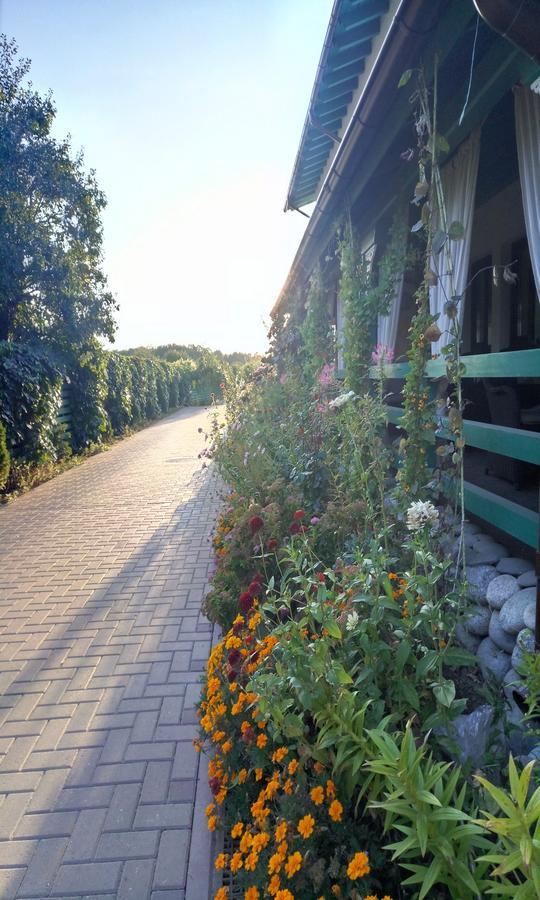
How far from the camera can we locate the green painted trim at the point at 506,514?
228 cm

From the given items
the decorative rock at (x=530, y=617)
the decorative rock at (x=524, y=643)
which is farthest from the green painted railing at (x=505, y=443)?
the decorative rock at (x=524, y=643)

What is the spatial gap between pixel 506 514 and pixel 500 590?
35 centimetres

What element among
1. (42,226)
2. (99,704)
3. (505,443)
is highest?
(42,226)

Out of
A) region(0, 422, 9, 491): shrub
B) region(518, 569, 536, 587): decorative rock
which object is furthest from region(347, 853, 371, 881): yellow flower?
region(0, 422, 9, 491): shrub

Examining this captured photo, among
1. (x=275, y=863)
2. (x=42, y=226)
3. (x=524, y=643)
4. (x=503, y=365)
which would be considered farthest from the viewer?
(x=42, y=226)

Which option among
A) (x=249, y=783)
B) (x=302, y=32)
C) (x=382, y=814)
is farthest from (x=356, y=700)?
(x=302, y=32)

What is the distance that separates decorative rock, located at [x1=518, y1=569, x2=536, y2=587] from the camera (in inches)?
89.4

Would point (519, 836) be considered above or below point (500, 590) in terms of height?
above

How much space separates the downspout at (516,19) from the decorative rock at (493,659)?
2.25 metres

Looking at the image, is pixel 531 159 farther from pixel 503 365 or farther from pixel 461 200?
pixel 503 365

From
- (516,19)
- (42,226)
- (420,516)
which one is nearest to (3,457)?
(42,226)

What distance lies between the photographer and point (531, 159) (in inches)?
103

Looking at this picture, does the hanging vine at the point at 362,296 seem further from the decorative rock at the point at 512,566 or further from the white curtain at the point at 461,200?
the decorative rock at the point at 512,566

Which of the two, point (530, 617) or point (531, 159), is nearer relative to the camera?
point (530, 617)
